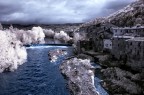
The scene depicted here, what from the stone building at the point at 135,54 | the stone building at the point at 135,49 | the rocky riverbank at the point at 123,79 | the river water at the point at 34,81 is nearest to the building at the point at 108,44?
the stone building at the point at 135,49

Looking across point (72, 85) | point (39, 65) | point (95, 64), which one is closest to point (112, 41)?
point (95, 64)

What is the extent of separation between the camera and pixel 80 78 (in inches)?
2532

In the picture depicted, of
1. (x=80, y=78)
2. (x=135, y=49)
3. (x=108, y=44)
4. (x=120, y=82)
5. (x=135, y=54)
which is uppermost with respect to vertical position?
(x=135, y=49)

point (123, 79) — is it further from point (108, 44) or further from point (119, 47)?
point (108, 44)

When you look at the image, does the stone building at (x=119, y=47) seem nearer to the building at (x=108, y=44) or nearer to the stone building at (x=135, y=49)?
the stone building at (x=135, y=49)

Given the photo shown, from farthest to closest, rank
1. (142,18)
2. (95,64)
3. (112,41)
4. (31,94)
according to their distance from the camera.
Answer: (142,18) < (112,41) < (95,64) < (31,94)

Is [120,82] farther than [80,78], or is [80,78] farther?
[80,78]

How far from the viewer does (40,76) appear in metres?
74.1

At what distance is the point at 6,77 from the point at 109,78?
83.8ft

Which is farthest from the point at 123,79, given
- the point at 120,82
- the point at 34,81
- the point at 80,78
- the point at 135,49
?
the point at 34,81

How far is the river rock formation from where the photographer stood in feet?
186

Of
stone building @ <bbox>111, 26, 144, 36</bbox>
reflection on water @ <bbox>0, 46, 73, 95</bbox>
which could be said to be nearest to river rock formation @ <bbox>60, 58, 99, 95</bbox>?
reflection on water @ <bbox>0, 46, 73, 95</bbox>

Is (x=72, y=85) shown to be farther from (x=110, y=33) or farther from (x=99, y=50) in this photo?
(x=110, y=33)

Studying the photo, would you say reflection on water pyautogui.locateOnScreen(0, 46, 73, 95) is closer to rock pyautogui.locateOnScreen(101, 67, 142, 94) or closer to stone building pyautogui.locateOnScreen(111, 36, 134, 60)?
rock pyautogui.locateOnScreen(101, 67, 142, 94)
